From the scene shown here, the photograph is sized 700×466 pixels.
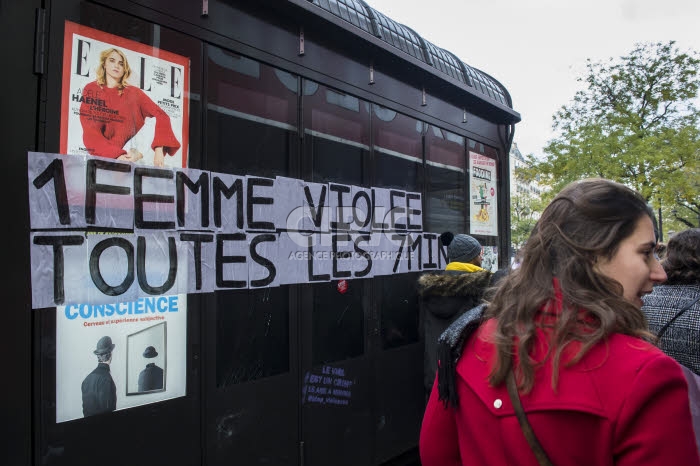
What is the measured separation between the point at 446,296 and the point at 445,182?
160 centimetres

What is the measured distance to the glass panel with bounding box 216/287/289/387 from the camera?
10.6 feet

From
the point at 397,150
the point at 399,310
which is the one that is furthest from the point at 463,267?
the point at 397,150

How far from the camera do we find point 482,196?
618 cm

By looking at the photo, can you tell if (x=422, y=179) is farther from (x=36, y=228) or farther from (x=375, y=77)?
(x=36, y=228)

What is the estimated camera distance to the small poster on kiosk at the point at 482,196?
19.5ft

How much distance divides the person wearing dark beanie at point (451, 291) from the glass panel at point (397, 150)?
0.80 metres

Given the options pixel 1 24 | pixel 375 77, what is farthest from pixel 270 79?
pixel 1 24

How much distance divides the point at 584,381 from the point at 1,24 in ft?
9.18

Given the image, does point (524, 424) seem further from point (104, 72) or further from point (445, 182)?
point (445, 182)

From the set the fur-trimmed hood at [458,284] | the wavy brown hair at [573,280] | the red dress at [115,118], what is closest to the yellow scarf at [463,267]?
the fur-trimmed hood at [458,284]

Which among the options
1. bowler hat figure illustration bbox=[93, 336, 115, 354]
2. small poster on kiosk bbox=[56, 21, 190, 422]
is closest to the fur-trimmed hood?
small poster on kiosk bbox=[56, 21, 190, 422]

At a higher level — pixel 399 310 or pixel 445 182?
pixel 445 182

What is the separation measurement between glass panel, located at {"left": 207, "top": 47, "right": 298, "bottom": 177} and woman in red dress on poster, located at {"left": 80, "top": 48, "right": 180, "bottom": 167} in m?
0.42

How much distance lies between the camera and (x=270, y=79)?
363 centimetres
